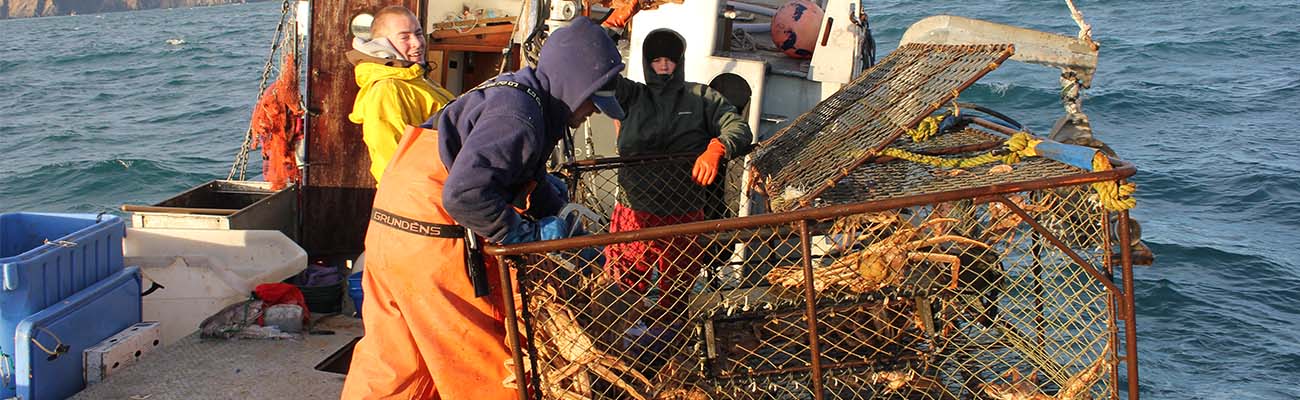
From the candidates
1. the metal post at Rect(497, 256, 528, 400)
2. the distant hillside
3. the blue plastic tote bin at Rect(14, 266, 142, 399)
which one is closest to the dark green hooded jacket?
the metal post at Rect(497, 256, 528, 400)

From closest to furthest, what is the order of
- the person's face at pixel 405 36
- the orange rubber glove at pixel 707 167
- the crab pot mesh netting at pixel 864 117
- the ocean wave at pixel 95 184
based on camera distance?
the crab pot mesh netting at pixel 864 117, the orange rubber glove at pixel 707 167, the person's face at pixel 405 36, the ocean wave at pixel 95 184

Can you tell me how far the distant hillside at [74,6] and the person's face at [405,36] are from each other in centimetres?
6900

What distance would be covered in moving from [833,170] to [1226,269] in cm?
805

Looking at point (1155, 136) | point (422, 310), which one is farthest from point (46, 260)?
point (1155, 136)

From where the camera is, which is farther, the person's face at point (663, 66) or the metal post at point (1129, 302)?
the person's face at point (663, 66)

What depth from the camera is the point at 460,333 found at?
3.12m

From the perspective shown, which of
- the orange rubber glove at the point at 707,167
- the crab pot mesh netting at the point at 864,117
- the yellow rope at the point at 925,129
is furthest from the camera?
the orange rubber glove at the point at 707,167

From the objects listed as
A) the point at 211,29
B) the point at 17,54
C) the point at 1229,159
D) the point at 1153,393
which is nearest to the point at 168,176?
the point at 1153,393

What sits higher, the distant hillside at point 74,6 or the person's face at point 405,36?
the person's face at point 405,36

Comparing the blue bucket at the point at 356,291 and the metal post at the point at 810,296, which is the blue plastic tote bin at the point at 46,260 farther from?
the metal post at the point at 810,296

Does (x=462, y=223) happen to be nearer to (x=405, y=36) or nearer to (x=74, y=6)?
(x=405, y=36)

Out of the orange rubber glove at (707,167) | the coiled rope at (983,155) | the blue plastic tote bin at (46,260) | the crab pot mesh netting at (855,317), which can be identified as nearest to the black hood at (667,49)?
the orange rubber glove at (707,167)

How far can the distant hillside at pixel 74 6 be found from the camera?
62312mm

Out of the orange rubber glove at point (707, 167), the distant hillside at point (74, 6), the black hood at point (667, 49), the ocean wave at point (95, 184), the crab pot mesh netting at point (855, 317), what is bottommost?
the distant hillside at point (74, 6)
